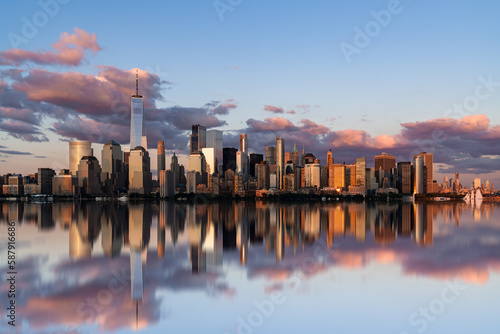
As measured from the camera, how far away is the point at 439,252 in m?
39.0

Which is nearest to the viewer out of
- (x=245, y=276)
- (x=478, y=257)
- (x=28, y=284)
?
(x=28, y=284)

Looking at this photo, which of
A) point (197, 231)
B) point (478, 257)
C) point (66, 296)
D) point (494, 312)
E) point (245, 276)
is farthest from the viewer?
point (197, 231)

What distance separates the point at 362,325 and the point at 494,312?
776 cm

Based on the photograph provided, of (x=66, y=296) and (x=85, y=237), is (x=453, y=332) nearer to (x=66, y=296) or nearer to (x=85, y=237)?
(x=66, y=296)

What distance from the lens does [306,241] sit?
146 feet

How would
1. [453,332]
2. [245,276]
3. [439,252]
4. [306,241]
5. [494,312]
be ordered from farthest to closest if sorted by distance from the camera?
[306,241]
[439,252]
[245,276]
[494,312]
[453,332]

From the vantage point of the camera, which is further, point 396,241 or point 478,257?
point 396,241

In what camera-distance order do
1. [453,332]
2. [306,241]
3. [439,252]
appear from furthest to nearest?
[306,241], [439,252], [453,332]

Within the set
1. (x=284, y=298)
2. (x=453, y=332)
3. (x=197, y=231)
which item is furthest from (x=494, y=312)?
(x=197, y=231)

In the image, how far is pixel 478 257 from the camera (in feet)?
120

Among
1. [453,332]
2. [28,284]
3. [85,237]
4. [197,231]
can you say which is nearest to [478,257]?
[453,332]

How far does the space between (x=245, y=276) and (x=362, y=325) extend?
10.7 metres

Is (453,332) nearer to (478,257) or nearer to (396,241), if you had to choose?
(478,257)

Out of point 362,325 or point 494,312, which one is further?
point 494,312
